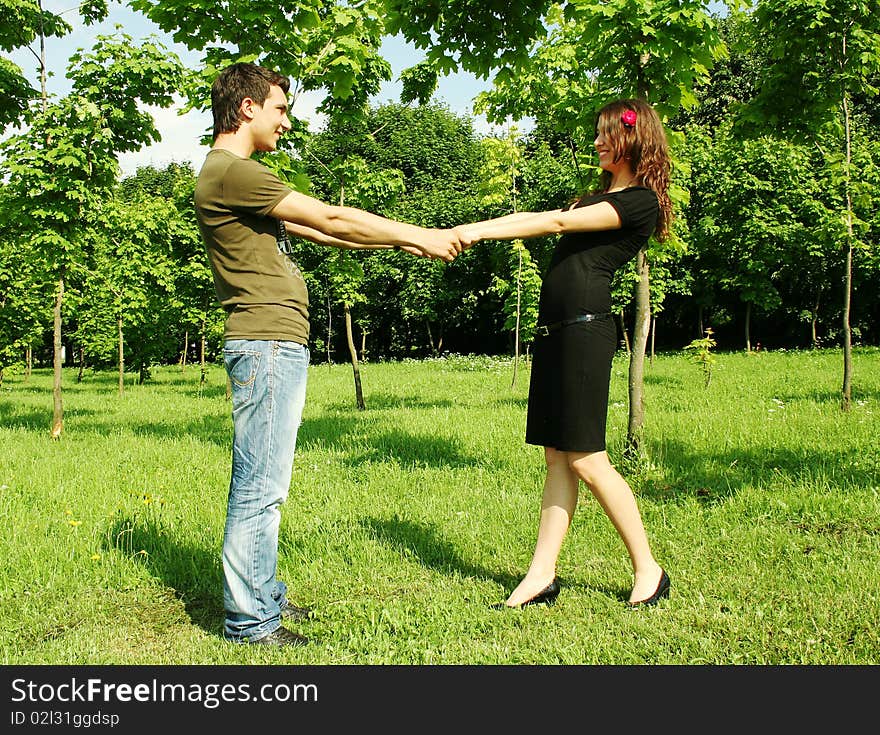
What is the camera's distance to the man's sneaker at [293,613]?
11.2 feet

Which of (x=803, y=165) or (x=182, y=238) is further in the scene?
(x=803, y=165)

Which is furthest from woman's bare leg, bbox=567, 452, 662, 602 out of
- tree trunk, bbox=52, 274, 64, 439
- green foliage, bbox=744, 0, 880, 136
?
tree trunk, bbox=52, 274, 64, 439

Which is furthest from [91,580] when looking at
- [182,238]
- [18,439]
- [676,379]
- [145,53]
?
[182,238]

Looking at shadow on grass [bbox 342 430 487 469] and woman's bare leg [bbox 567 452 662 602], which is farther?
shadow on grass [bbox 342 430 487 469]

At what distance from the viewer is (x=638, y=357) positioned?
20.5 ft

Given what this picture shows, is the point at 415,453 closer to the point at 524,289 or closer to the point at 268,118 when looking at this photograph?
the point at 268,118

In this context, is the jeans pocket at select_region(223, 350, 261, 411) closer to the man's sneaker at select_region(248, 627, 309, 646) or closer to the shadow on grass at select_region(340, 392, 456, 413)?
the man's sneaker at select_region(248, 627, 309, 646)

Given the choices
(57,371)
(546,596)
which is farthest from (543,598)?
(57,371)

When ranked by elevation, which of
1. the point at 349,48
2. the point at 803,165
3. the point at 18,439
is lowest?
the point at 18,439

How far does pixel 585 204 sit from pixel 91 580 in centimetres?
328

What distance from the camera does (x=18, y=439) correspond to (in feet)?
30.3

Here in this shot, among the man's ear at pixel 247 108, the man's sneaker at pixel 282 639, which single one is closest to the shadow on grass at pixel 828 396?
the man's sneaker at pixel 282 639

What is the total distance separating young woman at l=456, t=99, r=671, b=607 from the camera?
11.2 feet
